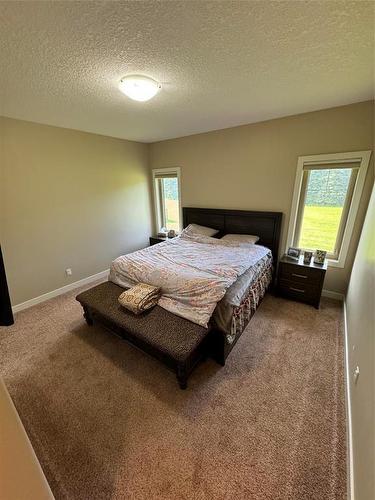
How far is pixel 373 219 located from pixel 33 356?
3583 mm

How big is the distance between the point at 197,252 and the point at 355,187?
6.87 ft

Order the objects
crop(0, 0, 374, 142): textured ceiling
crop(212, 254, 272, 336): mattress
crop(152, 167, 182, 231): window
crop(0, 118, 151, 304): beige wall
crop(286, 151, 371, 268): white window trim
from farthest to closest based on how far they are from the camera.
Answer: crop(152, 167, 182, 231): window
crop(0, 118, 151, 304): beige wall
crop(286, 151, 371, 268): white window trim
crop(212, 254, 272, 336): mattress
crop(0, 0, 374, 142): textured ceiling

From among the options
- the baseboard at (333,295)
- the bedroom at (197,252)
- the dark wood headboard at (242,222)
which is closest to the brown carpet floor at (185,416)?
the bedroom at (197,252)

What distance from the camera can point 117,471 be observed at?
4.04 feet

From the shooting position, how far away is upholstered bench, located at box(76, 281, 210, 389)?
1.62 meters

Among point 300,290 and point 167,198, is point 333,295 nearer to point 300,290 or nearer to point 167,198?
point 300,290

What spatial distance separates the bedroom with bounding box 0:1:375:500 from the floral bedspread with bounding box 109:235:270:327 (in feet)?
0.10

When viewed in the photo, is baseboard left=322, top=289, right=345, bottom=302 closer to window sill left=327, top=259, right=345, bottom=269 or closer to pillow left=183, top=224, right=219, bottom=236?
window sill left=327, top=259, right=345, bottom=269

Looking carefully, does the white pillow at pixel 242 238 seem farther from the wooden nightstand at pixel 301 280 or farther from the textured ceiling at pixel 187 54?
the textured ceiling at pixel 187 54

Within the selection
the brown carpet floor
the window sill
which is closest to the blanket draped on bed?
the brown carpet floor

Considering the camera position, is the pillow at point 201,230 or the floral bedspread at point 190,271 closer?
the floral bedspread at point 190,271

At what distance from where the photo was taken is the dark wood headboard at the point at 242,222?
3.13 m

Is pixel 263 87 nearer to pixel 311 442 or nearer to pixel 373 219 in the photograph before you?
pixel 373 219

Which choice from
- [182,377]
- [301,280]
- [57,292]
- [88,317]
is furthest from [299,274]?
[57,292]
